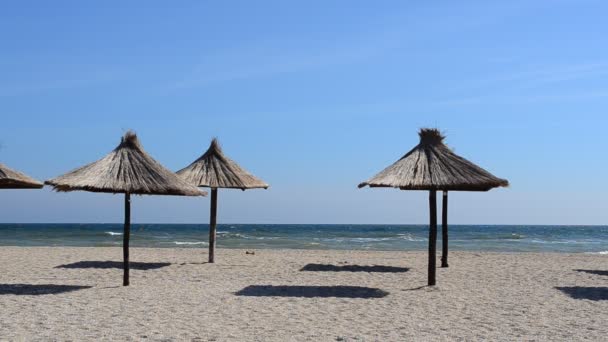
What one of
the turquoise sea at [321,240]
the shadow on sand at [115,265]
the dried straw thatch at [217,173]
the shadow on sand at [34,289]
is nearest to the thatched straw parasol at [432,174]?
the dried straw thatch at [217,173]

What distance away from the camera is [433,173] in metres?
10.2

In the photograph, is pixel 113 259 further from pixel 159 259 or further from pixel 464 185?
pixel 464 185

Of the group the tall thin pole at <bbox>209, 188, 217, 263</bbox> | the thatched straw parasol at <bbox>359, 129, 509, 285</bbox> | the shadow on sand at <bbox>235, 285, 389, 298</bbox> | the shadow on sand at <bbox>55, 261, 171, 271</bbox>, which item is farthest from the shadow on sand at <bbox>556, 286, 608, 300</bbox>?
the shadow on sand at <bbox>55, 261, 171, 271</bbox>

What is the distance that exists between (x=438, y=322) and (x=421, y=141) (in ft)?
13.7

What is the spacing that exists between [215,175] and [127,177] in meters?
4.37

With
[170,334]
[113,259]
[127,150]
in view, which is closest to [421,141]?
[127,150]

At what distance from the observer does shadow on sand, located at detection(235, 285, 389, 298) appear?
987 centimetres

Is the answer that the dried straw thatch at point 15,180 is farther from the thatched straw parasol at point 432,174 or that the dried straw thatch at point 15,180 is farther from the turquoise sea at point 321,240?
the turquoise sea at point 321,240

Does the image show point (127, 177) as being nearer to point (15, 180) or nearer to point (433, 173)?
point (15, 180)

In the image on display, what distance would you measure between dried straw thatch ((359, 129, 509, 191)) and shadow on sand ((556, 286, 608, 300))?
2.05 meters

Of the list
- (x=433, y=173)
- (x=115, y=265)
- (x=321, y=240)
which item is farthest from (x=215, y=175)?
(x=321, y=240)

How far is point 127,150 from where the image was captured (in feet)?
35.1

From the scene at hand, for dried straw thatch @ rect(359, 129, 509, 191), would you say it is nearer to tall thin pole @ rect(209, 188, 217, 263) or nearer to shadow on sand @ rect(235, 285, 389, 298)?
shadow on sand @ rect(235, 285, 389, 298)

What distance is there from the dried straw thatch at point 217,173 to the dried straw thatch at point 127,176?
318 cm
